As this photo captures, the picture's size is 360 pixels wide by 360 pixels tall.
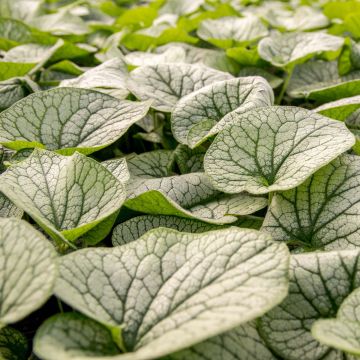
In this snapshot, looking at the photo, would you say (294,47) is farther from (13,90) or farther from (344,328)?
(344,328)

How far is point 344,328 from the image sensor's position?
2.73 feet

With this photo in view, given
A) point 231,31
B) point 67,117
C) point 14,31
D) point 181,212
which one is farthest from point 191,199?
point 14,31

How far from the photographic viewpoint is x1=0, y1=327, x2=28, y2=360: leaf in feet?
3.26

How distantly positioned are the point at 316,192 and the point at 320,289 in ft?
0.94

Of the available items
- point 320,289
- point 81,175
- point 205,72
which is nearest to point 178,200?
point 81,175

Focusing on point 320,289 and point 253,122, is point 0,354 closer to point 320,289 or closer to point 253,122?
point 320,289

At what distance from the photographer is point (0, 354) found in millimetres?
971

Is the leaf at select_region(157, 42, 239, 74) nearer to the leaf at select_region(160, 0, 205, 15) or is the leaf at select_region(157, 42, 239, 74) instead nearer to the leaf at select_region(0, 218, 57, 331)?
the leaf at select_region(160, 0, 205, 15)

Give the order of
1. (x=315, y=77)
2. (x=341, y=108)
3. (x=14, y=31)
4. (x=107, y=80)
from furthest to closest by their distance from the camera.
Answer: 1. (x=14, y=31)
2. (x=315, y=77)
3. (x=107, y=80)
4. (x=341, y=108)

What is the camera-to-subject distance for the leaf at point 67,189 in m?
1.08

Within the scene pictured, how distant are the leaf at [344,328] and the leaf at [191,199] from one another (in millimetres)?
331

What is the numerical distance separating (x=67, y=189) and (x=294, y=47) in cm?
119

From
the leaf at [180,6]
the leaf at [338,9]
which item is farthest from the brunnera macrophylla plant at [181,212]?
the leaf at [180,6]

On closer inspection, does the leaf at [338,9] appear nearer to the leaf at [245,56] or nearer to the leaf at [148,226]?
the leaf at [245,56]
